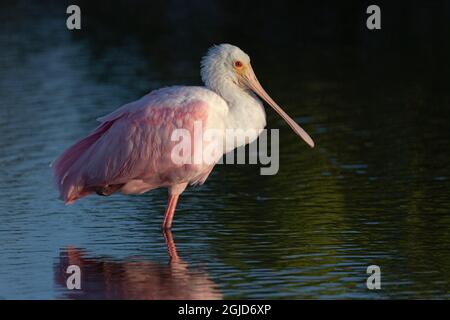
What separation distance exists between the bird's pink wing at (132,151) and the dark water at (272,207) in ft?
1.68

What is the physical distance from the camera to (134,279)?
11531mm

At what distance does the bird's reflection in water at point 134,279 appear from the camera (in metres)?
11.0

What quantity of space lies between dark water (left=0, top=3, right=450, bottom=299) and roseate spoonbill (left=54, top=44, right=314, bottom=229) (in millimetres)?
475

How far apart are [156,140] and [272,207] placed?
1.61 meters

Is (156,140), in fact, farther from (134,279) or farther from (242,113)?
(134,279)

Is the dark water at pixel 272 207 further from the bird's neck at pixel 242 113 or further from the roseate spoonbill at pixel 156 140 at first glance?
the bird's neck at pixel 242 113

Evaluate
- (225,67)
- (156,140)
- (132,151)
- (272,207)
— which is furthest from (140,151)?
(272,207)

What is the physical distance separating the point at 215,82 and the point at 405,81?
983 cm

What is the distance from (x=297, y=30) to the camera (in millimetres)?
29062

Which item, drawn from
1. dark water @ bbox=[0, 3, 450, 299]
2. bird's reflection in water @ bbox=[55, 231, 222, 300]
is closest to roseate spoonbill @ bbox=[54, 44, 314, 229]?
dark water @ bbox=[0, 3, 450, 299]

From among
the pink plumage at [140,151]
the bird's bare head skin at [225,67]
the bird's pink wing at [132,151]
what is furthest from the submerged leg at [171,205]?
the bird's bare head skin at [225,67]

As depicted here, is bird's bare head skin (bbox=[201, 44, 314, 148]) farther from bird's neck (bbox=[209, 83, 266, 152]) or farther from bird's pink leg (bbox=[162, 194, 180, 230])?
bird's pink leg (bbox=[162, 194, 180, 230])
